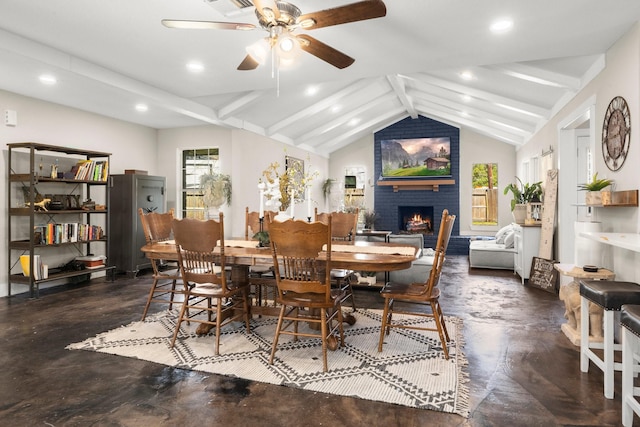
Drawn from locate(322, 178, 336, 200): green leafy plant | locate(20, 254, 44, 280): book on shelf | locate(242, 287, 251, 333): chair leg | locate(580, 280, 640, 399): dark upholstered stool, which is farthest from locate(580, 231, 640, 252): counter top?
locate(322, 178, 336, 200): green leafy plant

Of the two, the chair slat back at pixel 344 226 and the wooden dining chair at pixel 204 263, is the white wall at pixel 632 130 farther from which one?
the wooden dining chair at pixel 204 263

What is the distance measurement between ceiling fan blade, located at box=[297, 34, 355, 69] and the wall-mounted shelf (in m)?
2.31

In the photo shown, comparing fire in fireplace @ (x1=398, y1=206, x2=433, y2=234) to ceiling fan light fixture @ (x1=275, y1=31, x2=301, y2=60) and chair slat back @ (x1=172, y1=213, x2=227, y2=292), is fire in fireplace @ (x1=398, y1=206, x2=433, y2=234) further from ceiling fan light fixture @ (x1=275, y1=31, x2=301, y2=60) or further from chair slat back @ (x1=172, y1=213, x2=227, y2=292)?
ceiling fan light fixture @ (x1=275, y1=31, x2=301, y2=60)

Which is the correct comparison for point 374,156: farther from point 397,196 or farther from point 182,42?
point 182,42

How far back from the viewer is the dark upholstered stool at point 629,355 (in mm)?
1813

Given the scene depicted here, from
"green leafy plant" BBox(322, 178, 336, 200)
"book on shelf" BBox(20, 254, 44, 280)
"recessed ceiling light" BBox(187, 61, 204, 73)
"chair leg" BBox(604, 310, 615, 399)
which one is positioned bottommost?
"chair leg" BBox(604, 310, 615, 399)

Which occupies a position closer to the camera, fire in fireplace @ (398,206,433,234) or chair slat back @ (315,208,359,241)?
chair slat back @ (315,208,359,241)

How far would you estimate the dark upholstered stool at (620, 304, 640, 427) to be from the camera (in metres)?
1.81

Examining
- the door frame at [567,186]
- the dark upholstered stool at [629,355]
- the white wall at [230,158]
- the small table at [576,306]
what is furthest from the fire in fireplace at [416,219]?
the dark upholstered stool at [629,355]

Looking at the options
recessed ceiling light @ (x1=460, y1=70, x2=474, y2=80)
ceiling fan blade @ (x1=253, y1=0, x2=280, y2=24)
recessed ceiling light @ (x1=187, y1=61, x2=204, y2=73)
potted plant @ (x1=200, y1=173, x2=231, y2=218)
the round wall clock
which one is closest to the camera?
ceiling fan blade @ (x1=253, y1=0, x2=280, y2=24)

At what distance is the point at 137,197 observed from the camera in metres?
6.05

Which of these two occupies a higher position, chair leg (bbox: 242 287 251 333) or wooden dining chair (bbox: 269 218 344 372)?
wooden dining chair (bbox: 269 218 344 372)

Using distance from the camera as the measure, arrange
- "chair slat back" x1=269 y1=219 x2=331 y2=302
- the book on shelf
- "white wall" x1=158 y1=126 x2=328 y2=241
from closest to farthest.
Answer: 1. "chair slat back" x1=269 y1=219 x2=331 y2=302
2. the book on shelf
3. "white wall" x1=158 y1=126 x2=328 y2=241

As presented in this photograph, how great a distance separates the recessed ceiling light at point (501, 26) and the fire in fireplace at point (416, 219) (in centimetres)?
760
